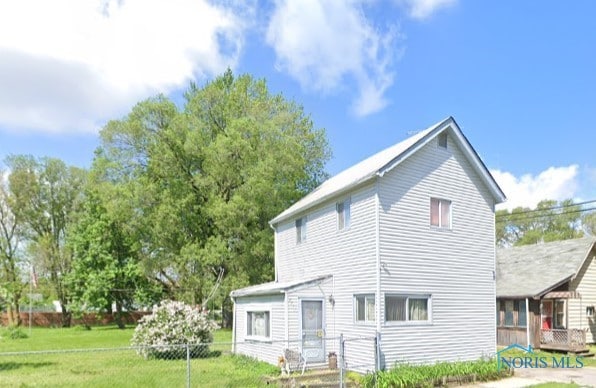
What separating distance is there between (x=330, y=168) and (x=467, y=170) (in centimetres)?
1862

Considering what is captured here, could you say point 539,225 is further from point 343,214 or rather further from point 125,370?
point 125,370

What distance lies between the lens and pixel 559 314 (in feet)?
72.1

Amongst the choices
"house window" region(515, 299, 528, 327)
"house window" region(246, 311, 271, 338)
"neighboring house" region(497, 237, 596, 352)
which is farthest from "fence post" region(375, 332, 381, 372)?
"house window" region(515, 299, 528, 327)

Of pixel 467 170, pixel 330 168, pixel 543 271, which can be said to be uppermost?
pixel 330 168

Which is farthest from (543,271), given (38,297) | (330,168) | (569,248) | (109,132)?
(38,297)

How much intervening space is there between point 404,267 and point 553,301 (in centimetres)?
1160

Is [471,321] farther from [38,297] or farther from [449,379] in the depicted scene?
[38,297]

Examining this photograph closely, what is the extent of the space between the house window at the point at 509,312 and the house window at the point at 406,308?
9.70m

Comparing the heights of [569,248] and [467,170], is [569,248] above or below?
below

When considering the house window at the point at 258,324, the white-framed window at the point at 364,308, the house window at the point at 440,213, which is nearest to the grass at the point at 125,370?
the house window at the point at 258,324

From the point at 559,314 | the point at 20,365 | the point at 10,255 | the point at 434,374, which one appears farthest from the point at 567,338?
the point at 10,255

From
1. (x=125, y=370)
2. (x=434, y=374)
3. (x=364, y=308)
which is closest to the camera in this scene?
(x=434, y=374)

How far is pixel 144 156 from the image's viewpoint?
31547mm

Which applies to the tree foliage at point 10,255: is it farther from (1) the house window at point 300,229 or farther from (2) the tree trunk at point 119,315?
(1) the house window at point 300,229
